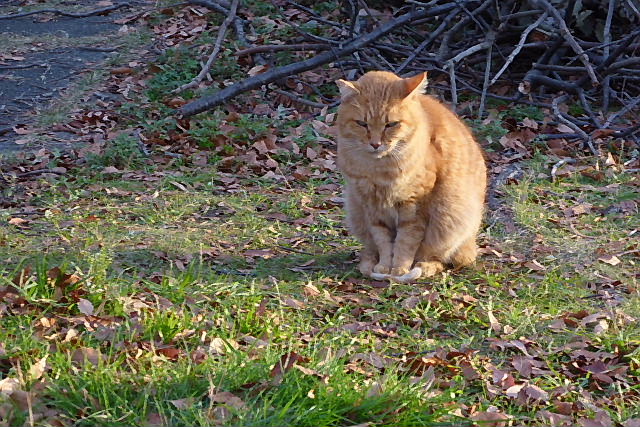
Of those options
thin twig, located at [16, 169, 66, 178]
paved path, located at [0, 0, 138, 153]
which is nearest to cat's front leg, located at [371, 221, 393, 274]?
thin twig, located at [16, 169, 66, 178]

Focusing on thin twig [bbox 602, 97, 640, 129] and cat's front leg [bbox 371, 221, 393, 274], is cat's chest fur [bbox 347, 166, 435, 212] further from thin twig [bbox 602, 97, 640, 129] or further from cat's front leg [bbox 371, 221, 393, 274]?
thin twig [bbox 602, 97, 640, 129]

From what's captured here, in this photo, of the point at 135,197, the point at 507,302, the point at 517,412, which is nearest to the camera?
the point at 517,412

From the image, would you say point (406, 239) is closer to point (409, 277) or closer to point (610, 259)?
point (409, 277)

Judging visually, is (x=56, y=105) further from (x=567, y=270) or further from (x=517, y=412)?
(x=517, y=412)

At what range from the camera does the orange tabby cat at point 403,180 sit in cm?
481

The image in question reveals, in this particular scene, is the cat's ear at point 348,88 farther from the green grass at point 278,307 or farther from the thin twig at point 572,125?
the thin twig at point 572,125

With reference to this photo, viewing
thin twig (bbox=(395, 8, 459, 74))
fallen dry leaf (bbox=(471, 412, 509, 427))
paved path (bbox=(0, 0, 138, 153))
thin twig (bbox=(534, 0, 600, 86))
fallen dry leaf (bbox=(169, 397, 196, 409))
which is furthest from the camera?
paved path (bbox=(0, 0, 138, 153))

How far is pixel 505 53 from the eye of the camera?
860 centimetres

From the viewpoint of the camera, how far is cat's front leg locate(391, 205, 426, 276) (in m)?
4.95

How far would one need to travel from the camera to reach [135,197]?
6.24 meters

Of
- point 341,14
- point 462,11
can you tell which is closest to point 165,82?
point 341,14

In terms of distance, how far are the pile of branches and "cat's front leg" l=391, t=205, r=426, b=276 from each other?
10.3ft

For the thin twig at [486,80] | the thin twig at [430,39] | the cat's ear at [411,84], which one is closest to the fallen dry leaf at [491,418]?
the cat's ear at [411,84]

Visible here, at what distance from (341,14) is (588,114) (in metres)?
3.16
